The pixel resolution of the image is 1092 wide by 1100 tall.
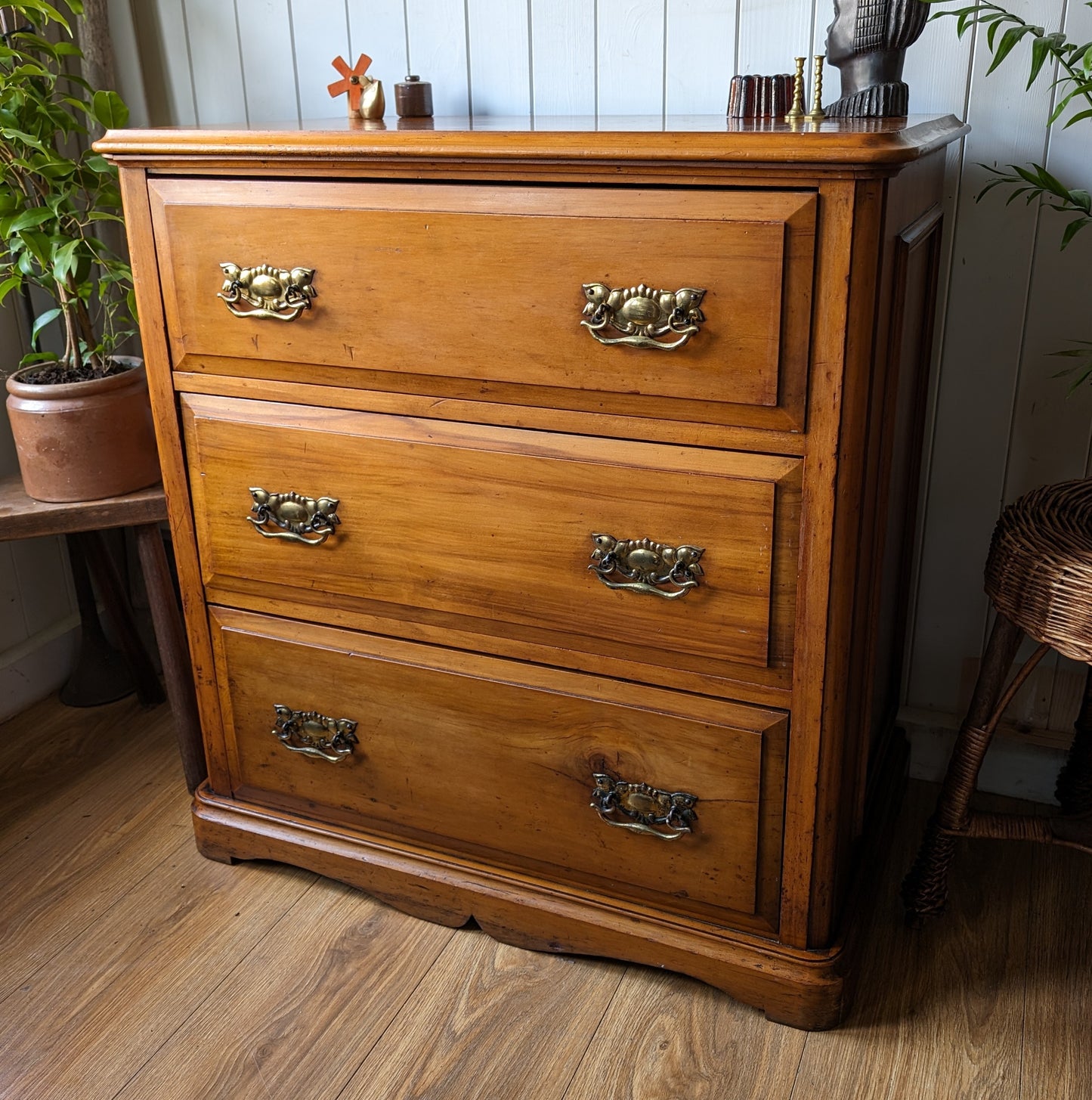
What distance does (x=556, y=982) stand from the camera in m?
1.41

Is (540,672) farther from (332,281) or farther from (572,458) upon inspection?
(332,281)

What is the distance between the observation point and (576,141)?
3.54 ft

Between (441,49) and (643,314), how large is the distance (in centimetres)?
80

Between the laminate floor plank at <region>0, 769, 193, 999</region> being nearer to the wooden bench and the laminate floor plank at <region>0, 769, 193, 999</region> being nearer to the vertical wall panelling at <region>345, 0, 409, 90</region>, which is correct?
the wooden bench

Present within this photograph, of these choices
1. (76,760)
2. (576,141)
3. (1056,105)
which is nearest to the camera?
(576,141)

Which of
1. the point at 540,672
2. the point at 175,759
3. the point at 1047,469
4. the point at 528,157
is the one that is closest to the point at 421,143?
the point at 528,157

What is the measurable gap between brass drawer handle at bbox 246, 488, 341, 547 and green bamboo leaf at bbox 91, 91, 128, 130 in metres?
0.52

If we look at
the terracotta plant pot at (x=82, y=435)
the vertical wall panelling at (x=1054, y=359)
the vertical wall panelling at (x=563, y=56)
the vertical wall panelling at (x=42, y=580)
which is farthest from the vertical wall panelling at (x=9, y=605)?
the vertical wall panelling at (x=1054, y=359)

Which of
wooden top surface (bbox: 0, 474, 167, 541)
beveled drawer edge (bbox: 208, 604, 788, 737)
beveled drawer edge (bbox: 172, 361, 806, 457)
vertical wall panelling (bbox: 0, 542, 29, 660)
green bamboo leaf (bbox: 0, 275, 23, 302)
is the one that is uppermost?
green bamboo leaf (bbox: 0, 275, 23, 302)

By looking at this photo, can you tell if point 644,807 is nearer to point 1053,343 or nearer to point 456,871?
point 456,871

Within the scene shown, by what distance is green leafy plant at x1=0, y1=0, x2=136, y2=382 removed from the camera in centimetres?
146

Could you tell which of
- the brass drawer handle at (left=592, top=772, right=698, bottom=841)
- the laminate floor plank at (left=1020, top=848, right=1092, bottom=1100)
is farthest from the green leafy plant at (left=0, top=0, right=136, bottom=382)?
the laminate floor plank at (left=1020, top=848, right=1092, bottom=1100)

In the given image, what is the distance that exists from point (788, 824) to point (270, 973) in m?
0.67

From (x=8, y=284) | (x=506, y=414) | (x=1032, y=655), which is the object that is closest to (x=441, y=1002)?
(x=506, y=414)
